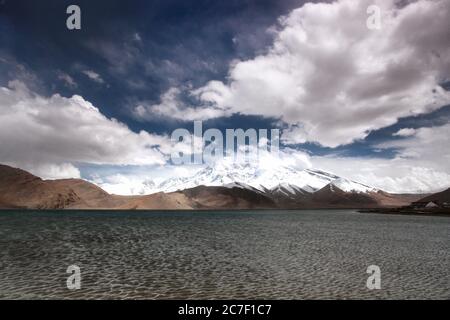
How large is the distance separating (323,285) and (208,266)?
31.5 ft

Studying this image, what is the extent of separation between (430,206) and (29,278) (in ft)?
702

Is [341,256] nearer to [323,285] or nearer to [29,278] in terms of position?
[323,285]

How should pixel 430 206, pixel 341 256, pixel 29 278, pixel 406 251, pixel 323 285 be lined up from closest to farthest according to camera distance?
1. pixel 323 285
2. pixel 29 278
3. pixel 341 256
4. pixel 406 251
5. pixel 430 206
